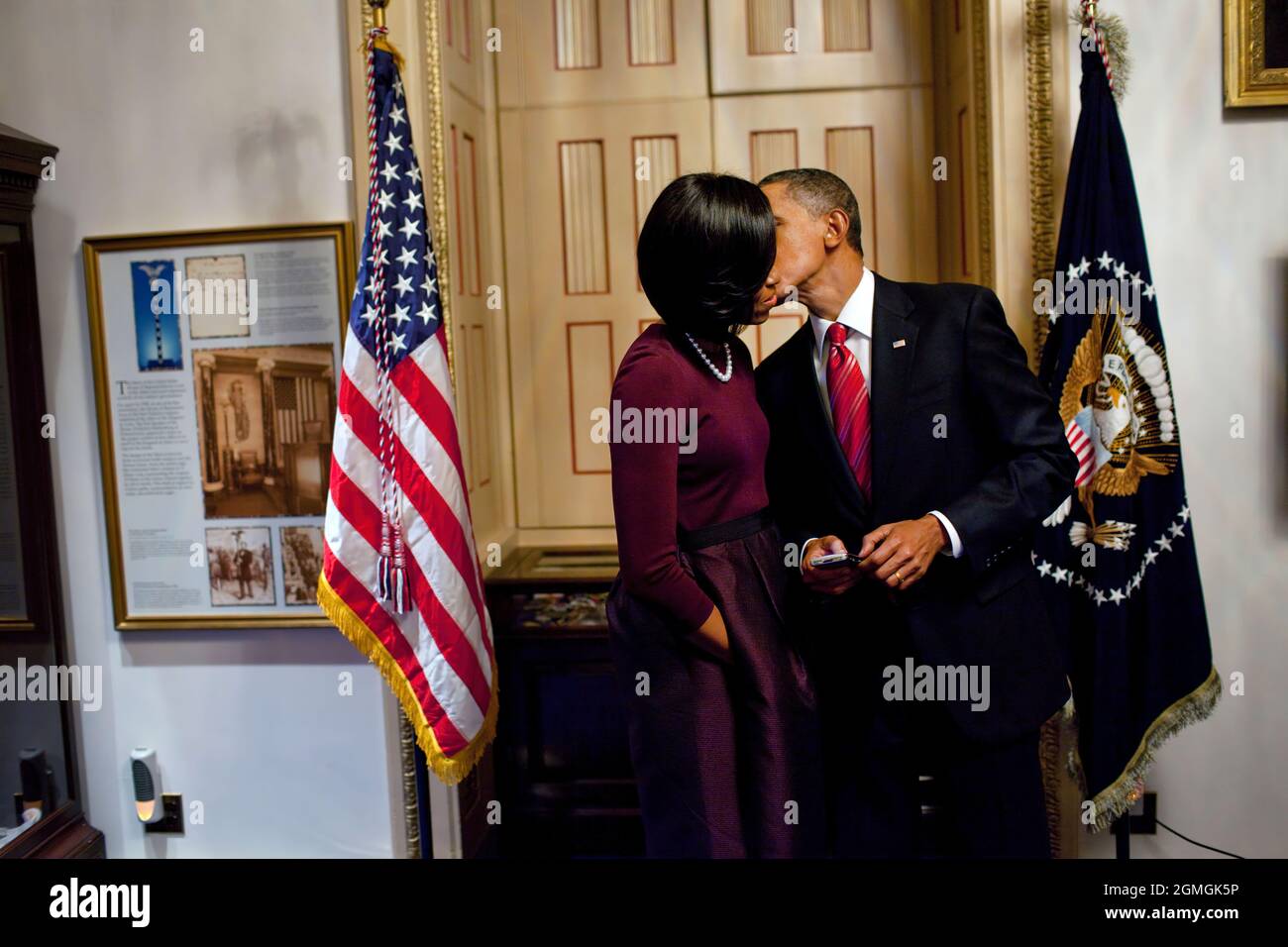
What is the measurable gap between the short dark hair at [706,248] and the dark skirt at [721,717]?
42cm

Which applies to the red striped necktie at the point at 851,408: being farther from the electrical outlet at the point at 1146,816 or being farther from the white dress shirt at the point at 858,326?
the electrical outlet at the point at 1146,816

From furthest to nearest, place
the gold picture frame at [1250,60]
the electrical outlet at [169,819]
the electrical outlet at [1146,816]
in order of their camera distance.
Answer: the electrical outlet at [169,819] < the electrical outlet at [1146,816] < the gold picture frame at [1250,60]

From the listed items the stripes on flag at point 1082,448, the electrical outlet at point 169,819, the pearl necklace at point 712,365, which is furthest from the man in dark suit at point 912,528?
the electrical outlet at point 169,819

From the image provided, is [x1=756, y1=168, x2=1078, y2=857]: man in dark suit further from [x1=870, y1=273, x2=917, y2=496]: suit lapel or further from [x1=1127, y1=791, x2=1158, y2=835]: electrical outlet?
[x1=1127, y1=791, x2=1158, y2=835]: electrical outlet

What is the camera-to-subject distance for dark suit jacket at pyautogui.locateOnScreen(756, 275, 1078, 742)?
2.10 meters

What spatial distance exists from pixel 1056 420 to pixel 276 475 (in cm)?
217

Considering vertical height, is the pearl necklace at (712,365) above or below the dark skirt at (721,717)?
above

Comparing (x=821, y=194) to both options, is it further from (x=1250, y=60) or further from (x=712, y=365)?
(x=1250, y=60)

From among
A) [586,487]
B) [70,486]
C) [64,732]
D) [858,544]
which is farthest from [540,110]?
[64,732]

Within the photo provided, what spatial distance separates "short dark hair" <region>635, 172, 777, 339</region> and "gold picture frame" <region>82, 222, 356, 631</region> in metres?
1.47

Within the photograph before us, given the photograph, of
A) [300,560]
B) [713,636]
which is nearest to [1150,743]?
[713,636]

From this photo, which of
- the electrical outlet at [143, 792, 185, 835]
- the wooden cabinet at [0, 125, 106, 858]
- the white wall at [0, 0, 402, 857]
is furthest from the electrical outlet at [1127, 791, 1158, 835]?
the wooden cabinet at [0, 125, 106, 858]

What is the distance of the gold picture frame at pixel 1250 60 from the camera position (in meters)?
2.80

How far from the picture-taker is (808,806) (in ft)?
6.79
